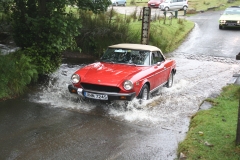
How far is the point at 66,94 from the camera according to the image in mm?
9531

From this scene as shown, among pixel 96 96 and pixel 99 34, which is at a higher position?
pixel 99 34

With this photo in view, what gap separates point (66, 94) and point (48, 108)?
4.25ft

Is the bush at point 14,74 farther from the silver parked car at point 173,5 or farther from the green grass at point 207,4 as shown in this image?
the green grass at point 207,4

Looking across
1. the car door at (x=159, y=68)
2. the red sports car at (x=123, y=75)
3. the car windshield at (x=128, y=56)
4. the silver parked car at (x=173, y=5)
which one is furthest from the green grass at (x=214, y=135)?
the silver parked car at (x=173, y=5)

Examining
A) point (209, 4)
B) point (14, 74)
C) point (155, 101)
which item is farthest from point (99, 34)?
point (209, 4)

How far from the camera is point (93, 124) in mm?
7293

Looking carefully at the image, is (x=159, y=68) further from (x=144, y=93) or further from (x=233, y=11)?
(x=233, y=11)

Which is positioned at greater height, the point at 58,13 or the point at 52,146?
the point at 58,13

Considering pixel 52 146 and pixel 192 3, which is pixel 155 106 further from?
pixel 192 3

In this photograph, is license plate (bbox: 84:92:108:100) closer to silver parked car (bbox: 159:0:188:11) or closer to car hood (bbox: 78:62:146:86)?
car hood (bbox: 78:62:146:86)

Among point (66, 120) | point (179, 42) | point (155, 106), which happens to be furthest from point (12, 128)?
point (179, 42)

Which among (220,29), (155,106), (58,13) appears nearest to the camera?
(155,106)

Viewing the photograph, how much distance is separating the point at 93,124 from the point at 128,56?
2952 mm

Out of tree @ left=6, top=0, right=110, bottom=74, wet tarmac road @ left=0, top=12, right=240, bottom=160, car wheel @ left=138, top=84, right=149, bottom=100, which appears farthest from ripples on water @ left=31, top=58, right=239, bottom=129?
tree @ left=6, top=0, right=110, bottom=74
